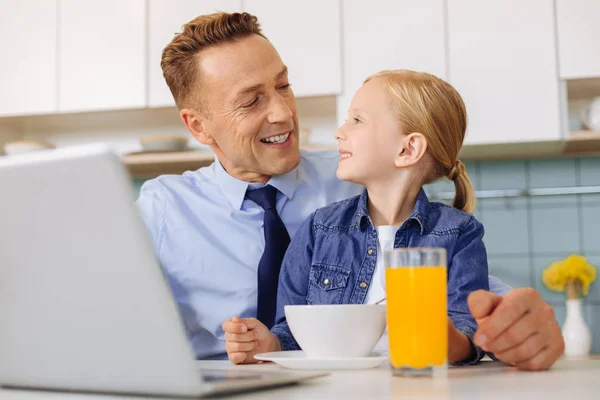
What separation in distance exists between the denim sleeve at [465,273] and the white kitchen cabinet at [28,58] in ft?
7.86

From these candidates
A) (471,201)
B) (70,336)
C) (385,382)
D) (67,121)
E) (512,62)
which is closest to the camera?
(70,336)

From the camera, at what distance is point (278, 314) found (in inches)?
54.8

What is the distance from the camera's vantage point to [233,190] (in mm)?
1789

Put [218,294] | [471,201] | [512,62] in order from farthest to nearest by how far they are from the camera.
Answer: [512,62] → [218,294] → [471,201]

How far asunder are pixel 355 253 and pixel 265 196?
0.42 metres

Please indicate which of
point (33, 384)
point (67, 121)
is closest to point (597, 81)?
point (67, 121)

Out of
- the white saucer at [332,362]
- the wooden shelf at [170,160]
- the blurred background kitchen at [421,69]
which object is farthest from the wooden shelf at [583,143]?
the white saucer at [332,362]

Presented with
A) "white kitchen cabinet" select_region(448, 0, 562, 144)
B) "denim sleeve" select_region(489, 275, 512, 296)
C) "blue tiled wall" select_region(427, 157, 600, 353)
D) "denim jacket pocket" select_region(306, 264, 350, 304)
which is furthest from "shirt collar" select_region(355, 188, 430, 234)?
"blue tiled wall" select_region(427, 157, 600, 353)

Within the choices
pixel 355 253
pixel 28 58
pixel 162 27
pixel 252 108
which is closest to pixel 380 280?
pixel 355 253

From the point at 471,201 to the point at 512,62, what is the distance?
149 centimetres

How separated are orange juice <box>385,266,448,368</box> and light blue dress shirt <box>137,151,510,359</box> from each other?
899mm

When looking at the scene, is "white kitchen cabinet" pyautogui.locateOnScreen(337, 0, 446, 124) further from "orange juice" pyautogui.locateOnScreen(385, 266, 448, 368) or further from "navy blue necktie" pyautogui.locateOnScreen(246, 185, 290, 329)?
"orange juice" pyautogui.locateOnScreen(385, 266, 448, 368)

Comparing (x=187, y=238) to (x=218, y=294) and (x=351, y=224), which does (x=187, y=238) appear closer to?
(x=218, y=294)

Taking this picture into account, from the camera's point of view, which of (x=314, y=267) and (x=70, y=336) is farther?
(x=314, y=267)
